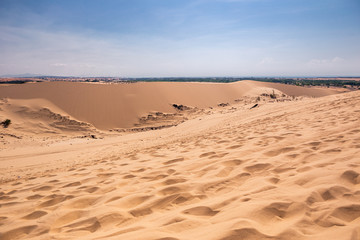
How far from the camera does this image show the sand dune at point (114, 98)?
16.1m

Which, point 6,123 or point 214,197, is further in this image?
point 6,123

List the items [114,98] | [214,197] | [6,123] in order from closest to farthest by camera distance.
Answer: [214,197] < [6,123] < [114,98]

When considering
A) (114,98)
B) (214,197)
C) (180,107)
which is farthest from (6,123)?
(214,197)

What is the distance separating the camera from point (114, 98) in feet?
62.8

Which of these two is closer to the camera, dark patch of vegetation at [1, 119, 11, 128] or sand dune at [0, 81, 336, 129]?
dark patch of vegetation at [1, 119, 11, 128]

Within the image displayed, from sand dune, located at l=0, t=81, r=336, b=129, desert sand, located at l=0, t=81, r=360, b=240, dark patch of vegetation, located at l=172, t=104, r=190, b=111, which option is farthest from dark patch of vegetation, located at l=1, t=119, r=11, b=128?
dark patch of vegetation, located at l=172, t=104, r=190, b=111

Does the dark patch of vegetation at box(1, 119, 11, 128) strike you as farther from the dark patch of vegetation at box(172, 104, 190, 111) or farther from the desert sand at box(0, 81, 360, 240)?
the dark patch of vegetation at box(172, 104, 190, 111)

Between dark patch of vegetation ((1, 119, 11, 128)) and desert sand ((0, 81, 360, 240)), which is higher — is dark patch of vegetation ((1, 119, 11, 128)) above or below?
below

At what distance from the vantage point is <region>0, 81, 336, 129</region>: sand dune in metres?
16.1

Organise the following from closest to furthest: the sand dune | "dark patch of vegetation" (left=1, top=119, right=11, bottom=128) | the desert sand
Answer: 1. the desert sand
2. "dark patch of vegetation" (left=1, top=119, right=11, bottom=128)
3. the sand dune

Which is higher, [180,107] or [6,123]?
[180,107]

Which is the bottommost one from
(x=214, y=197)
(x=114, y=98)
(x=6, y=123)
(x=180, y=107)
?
(x=6, y=123)

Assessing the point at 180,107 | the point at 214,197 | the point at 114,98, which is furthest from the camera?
the point at 180,107

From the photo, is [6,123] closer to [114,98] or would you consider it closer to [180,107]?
[114,98]
